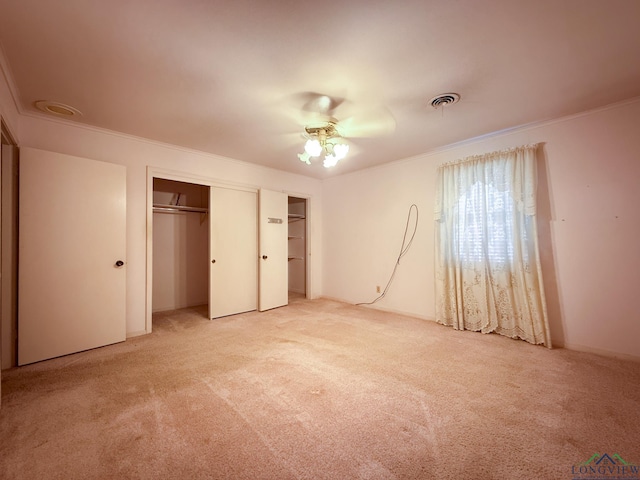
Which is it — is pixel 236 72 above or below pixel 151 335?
above

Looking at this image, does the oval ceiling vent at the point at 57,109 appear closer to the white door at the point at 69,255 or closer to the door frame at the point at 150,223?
the white door at the point at 69,255

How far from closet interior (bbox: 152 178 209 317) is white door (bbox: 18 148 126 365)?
1.28 metres

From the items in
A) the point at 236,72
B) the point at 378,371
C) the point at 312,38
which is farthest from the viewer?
the point at 378,371

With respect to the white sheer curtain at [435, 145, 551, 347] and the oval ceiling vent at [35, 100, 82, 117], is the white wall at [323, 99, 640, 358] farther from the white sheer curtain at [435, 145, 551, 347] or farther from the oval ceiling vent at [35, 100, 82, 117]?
the oval ceiling vent at [35, 100, 82, 117]

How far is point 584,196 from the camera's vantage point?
107 inches

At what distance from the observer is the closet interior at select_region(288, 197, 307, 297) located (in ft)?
18.7

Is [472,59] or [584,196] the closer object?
[472,59]

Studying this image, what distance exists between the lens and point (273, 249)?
4523 mm

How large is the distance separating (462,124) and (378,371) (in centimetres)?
271

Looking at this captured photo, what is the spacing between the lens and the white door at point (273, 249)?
4.35 meters

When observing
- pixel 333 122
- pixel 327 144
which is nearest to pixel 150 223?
pixel 327 144

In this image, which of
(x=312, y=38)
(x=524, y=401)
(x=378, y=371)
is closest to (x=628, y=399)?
(x=524, y=401)

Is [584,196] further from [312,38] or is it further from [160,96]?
[160,96]

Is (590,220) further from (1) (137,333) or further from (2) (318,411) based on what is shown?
(1) (137,333)
